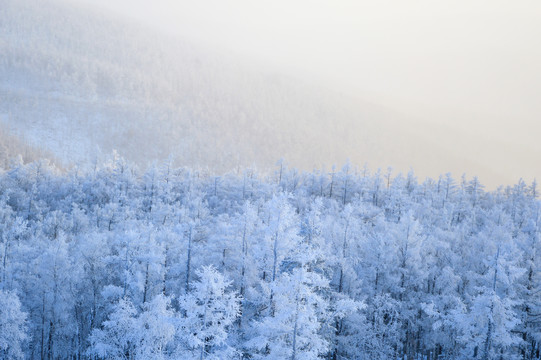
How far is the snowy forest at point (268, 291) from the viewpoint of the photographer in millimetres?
21578

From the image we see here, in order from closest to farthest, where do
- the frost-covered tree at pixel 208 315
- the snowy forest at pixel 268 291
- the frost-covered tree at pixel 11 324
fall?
the frost-covered tree at pixel 208 315 → the snowy forest at pixel 268 291 → the frost-covered tree at pixel 11 324

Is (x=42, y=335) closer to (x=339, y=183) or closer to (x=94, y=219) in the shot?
(x=94, y=219)

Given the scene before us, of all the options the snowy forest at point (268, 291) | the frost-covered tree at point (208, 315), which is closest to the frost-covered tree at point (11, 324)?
the snowy forest at point (268, 291)

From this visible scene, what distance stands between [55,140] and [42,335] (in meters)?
176

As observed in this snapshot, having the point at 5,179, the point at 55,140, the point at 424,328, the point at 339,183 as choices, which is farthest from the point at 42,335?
the point at 55,140

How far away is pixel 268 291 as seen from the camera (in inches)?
949

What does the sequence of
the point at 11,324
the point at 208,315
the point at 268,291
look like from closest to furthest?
1. the point at 208,315
2. the point at 268,291
3. the point at 11,324

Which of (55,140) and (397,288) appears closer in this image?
(397,288)

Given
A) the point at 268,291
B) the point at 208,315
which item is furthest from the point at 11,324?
the point at 268,291

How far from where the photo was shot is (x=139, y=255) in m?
32.7

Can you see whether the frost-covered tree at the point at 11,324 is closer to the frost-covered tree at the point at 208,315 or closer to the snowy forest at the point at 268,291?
the snowy forest at the point at 268,291

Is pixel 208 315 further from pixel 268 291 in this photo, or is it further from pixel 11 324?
pixel 11 324

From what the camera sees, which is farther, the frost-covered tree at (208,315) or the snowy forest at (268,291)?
the snowy forest at (268,291)

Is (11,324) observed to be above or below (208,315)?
below
